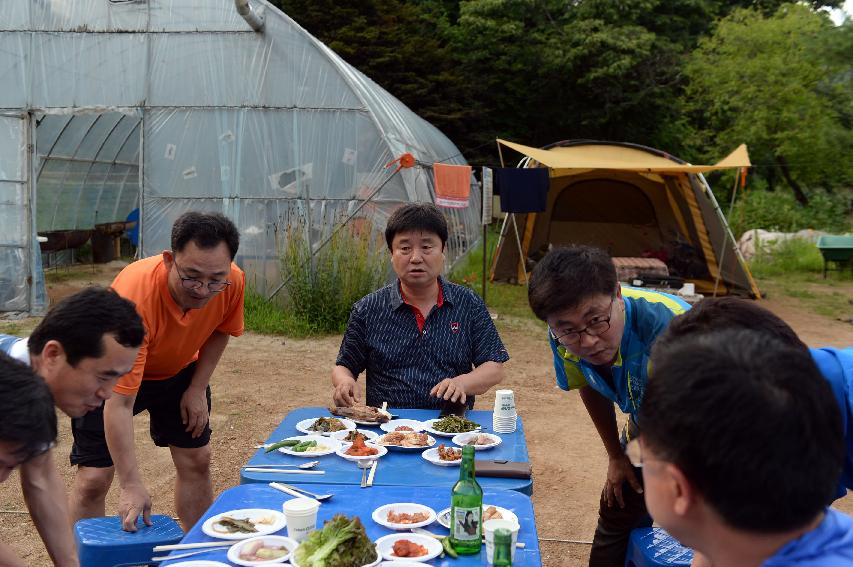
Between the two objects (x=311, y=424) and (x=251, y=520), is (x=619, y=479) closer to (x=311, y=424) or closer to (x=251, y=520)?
(x=311, y=424)

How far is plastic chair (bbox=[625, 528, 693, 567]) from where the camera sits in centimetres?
290

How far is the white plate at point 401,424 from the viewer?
3.37 m

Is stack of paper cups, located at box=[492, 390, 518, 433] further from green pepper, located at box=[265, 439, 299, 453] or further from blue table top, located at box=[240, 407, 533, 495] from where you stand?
green pepper, located at box=[265, 439, 299, 453]

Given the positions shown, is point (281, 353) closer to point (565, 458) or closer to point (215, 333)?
point (565, 458)

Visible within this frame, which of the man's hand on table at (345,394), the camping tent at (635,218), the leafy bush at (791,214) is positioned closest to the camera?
the man's hand on table at (345,394)

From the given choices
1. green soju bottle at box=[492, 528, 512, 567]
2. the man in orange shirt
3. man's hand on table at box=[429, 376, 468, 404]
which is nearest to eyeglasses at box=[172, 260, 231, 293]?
the man in orange shirt

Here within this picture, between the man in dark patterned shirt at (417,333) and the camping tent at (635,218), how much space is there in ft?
26.2

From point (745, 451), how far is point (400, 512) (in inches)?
58.9

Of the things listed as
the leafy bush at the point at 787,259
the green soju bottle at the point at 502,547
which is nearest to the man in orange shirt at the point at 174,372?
the green soju bottle at the point at 502,547

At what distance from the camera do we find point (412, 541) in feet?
7.48

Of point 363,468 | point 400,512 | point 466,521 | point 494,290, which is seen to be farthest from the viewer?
point 494,290

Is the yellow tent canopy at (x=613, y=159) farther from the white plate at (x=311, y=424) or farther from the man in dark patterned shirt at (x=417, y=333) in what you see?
the white plate at (x=311, y=424)

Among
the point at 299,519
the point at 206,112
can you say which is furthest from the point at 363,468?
the point at 206,112

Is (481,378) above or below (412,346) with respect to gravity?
below
